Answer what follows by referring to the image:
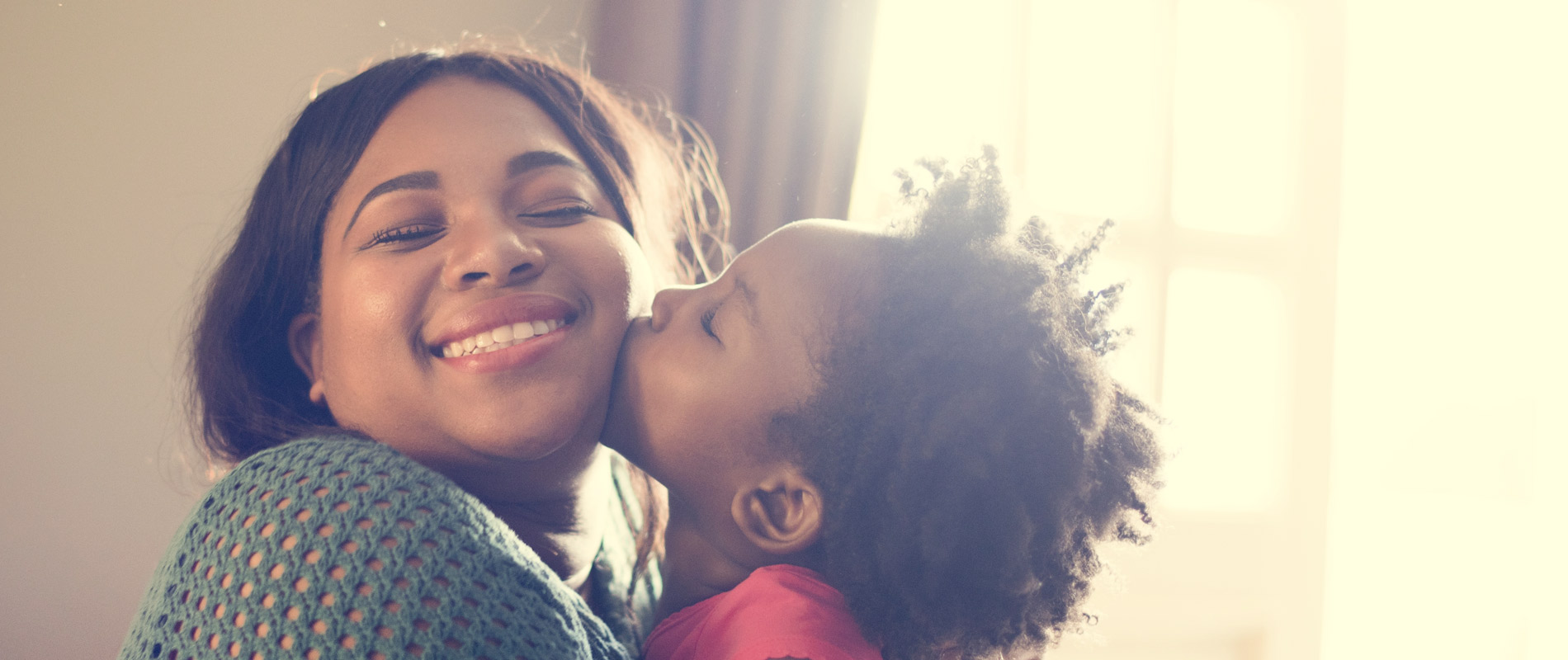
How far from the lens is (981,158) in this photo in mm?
1057

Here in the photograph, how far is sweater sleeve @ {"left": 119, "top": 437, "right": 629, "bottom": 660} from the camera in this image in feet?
2.09

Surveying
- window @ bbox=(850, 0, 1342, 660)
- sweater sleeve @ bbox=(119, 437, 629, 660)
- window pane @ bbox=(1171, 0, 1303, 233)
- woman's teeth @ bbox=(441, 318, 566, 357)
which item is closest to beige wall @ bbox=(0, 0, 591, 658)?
woman's teeth @ bbox=(441, 318, 566, 357)

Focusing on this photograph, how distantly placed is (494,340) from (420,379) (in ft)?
0.28

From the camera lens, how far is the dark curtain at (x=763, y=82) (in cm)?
191

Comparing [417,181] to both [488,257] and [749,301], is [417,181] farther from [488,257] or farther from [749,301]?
[749,301]

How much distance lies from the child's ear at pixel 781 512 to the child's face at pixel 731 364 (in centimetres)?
2

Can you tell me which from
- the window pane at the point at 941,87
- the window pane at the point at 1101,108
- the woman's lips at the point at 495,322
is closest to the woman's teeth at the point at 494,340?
the woman's lips at the point at 495,322

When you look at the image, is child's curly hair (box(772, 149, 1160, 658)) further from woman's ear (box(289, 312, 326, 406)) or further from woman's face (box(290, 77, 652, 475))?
woman's ear (box(289, 312, 326, 406))

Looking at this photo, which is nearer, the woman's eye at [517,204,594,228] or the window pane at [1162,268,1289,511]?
the woman's eye at [517,204,594,228]

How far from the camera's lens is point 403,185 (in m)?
0.94

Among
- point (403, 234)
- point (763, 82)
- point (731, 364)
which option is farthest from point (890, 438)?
point (763, 82)

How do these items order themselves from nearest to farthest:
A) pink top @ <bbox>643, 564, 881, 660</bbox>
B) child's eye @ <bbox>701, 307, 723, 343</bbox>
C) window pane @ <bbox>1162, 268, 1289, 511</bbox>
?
1. pink top @ <bbox>643, 564, 881, 660</bbox>
2. child's eye @ <bbox>701, 307, 723, 343</bbox>
3. window pane @ <bbox>1162, 268, 1289, 511</bbox>

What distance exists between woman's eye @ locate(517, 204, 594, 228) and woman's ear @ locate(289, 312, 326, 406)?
26 centimetres

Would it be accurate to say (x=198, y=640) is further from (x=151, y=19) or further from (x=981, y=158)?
(x=151, y=19)
